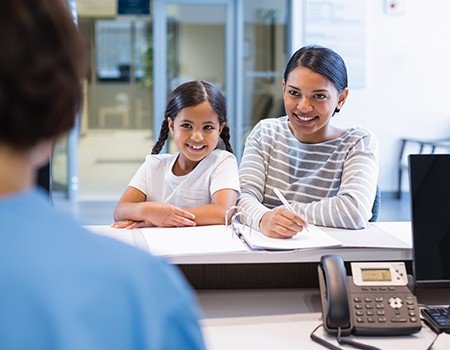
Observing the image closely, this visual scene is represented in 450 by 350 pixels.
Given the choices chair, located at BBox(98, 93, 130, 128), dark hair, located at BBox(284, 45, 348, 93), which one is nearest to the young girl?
dark hair, located at BBox(284, 45, 348, 93)

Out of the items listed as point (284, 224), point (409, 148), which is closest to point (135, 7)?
point (409, 148)

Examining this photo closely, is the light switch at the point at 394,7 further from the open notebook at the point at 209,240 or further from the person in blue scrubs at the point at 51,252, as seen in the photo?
the person in blue scrubs at the point at 51,252

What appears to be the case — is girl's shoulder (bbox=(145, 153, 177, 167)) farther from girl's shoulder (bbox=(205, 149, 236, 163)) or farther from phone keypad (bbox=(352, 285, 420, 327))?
phone keypad (bbox=(352, 285, 420, 327))

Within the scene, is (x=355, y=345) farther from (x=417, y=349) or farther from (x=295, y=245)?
(x=295, y=245)

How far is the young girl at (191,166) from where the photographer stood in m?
1.98

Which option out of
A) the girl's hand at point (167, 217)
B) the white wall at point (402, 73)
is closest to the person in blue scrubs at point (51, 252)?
the girl's hand at point (167, 217)

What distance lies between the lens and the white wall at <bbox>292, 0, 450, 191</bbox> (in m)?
6.34

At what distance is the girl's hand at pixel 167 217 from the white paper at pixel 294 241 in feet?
0.58

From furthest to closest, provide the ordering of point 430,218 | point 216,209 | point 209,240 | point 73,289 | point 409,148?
point 409,148 → point 216,209 → point 209,240 → point 430,218 → point 73,289

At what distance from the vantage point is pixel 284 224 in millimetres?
1606

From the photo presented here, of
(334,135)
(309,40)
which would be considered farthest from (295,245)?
(309,40)

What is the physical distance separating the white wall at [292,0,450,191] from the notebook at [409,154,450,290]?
16.1 ft

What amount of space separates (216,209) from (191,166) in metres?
0.25

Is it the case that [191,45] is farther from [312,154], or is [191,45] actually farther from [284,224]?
[284,224]
